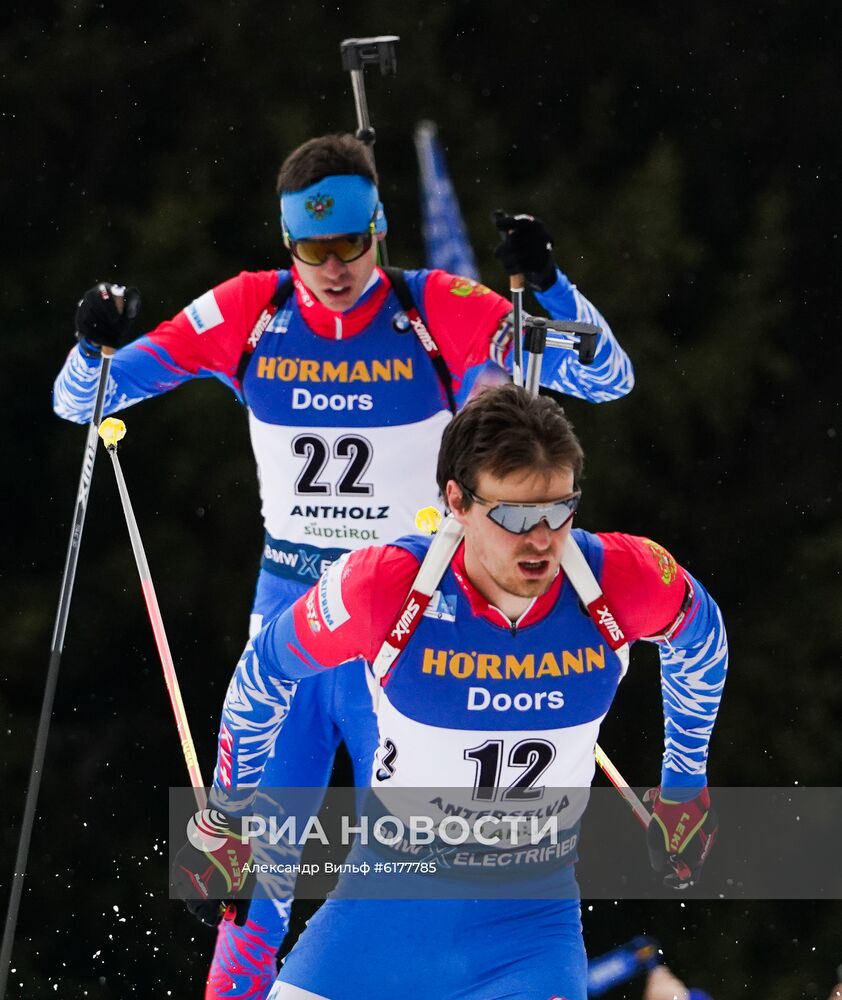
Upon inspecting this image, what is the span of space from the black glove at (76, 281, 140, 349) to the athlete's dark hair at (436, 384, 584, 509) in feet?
4.36

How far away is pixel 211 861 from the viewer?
400 cm

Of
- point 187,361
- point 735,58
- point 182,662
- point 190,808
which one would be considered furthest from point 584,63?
point 187,361

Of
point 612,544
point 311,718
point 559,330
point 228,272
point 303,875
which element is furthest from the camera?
point 228,272

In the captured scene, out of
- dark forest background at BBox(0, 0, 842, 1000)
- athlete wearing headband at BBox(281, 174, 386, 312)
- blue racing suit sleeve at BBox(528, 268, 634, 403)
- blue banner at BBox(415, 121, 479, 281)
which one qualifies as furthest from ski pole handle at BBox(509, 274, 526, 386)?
dark forest background at BBox(0, 0, 842, 1000)

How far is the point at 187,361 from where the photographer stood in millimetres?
4707

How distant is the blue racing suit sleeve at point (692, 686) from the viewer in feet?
12.1

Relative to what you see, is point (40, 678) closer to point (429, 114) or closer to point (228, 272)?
point (228, 272)

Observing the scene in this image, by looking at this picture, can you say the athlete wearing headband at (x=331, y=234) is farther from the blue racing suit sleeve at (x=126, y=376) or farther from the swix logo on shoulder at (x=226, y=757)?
the swix logo on shoulder at (x=226, y=757)

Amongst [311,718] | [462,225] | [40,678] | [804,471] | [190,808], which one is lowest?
[311,718]

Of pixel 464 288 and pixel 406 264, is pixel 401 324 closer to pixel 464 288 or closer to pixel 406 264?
pixel 464 288

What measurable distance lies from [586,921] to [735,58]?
16.0 feet

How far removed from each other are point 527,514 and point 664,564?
404 mm

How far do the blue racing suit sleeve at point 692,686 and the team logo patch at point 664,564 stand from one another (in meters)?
0.08

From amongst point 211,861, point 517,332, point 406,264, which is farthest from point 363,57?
point 406,264
